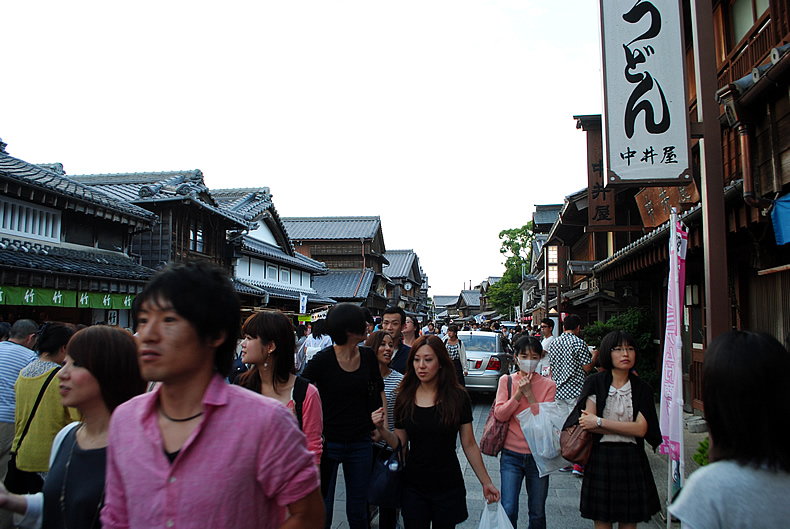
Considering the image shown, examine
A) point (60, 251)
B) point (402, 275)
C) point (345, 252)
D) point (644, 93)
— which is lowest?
point (60, 251)

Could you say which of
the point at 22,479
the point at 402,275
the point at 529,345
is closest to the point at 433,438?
the point at 529,345

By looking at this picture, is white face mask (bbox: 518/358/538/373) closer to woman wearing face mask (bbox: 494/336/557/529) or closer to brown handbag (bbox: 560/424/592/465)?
woman wearing face mask (bbox: 494/336/557/529)

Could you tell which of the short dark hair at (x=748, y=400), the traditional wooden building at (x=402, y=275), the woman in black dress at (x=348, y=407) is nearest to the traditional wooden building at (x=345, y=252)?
the traditional wooden building at (x=402, y=275)

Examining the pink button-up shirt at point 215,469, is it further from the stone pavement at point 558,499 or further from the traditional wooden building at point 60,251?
the traditional wooden building at point 60,251

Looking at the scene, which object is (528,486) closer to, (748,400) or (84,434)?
(748,400)

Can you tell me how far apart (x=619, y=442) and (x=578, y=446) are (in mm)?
303

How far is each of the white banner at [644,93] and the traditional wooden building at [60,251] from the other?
10.2 m

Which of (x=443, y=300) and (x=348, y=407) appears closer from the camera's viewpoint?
(x=348, y=407)

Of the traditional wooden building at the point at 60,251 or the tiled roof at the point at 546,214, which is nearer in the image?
the traditional wooden building at the point at 60,251

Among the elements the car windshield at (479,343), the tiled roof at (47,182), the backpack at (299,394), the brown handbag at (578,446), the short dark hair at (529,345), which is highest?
the tiled roof at (47,182)

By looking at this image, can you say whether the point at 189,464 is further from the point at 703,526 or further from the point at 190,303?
the point at 703,526

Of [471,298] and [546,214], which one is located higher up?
[546,214]

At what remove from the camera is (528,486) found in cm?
449

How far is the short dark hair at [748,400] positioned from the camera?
1.63m
